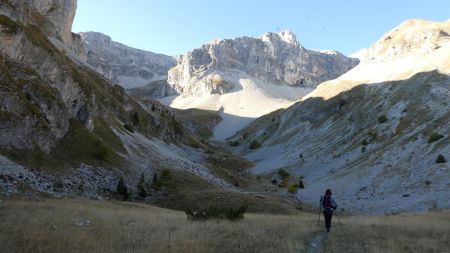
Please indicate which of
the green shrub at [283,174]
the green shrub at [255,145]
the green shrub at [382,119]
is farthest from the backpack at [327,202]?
the green shrub at [255,145]

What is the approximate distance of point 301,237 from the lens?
20.3 metres

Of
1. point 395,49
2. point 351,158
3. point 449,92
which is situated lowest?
point 351,158

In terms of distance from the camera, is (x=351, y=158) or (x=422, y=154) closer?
(x=422, y=154)

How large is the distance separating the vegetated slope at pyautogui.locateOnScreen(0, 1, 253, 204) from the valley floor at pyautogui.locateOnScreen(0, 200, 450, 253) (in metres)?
11.0

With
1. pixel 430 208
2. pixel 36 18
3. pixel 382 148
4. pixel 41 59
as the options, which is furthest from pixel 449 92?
pixel 36 18

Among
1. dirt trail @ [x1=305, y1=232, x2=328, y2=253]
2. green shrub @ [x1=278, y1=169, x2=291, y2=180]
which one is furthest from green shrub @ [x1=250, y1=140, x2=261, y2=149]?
dirt trail @ [x1=305, y1=232, x2=328, y2=253]

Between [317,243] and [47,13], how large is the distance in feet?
429

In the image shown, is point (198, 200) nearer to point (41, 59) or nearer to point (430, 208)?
point (430, 208)

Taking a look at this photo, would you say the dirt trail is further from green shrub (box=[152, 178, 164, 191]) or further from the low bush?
the low bush

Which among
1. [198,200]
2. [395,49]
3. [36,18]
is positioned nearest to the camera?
[198,200]

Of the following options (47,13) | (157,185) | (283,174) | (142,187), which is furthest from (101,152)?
(47,13)

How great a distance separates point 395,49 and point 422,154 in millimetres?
96885

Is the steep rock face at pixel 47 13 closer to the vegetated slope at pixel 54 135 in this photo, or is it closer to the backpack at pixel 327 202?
the vegetated slope at pixel 54 135

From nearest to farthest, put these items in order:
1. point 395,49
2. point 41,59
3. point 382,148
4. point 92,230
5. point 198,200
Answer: point 92,230
point 198,200
point 41,59
point 382,148
point 395,49
